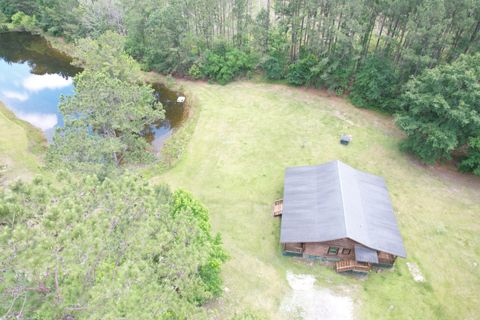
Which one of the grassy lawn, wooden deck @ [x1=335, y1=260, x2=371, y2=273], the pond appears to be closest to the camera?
wooden deck @ [x1=335, y1=260, x2=371, y2=273]

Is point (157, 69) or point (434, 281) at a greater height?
point (157, 69)

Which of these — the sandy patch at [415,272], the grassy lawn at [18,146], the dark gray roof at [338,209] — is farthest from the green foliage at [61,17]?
the sandy patch at [415,272]

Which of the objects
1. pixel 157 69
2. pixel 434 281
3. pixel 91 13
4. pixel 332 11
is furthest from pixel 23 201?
pixel 91 13

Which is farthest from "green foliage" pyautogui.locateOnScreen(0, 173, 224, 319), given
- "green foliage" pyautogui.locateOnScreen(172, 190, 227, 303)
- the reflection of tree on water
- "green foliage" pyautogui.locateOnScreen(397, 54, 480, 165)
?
the reflection of tree on water

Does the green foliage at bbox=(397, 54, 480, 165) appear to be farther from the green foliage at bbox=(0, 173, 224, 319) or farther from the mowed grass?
the green foliage at bbox=(0, 173, 224, 319)

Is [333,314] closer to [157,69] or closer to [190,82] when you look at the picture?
[190,82]

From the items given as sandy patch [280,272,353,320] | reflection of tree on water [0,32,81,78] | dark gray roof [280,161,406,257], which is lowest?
sandy patch [280,272,353,320]
